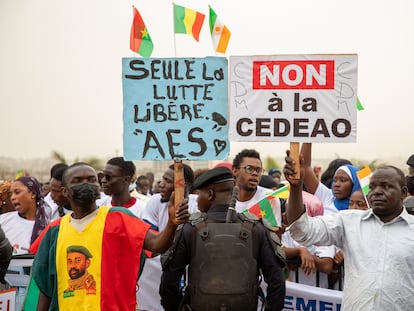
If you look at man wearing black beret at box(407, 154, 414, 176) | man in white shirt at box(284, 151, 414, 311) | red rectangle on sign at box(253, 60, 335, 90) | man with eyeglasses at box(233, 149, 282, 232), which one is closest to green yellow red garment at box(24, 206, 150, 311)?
man in white shirt at box(284, 151, 414, 311)

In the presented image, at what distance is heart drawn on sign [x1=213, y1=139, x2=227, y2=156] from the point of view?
536 centimetres

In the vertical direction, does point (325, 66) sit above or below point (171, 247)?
above

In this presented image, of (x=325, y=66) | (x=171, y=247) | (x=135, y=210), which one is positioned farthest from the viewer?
(x=135, y=210)

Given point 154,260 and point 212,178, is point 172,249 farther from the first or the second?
point 154,260

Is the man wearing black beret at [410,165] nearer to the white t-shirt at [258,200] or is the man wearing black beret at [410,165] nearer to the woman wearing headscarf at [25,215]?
the white t-shirt at [258,200]

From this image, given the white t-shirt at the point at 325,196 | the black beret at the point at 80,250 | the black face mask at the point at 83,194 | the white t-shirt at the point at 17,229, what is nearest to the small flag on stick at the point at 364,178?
the white t-shirt at the point at 325,196

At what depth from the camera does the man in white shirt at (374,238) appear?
4617 millimetres

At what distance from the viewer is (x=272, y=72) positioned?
530 cm

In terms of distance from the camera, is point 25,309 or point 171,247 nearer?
point 171,247

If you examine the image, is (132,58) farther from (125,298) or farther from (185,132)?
(125,298)

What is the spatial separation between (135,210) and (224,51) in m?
2.86

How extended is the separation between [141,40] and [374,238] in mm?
4897

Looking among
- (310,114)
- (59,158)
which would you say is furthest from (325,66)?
(59,158)

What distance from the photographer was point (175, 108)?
5.43m
